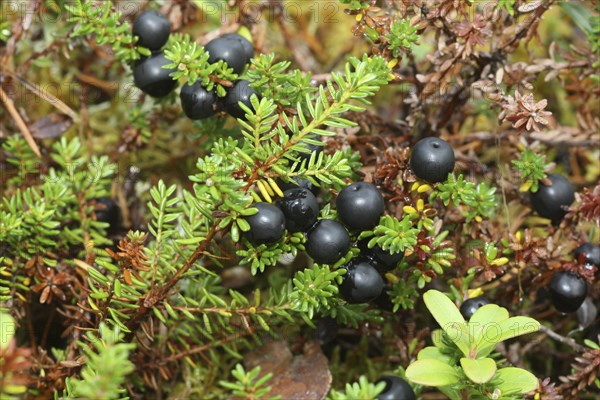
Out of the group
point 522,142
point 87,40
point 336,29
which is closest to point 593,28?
point 522,142

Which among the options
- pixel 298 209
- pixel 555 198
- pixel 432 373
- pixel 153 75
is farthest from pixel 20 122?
pixel 555 198

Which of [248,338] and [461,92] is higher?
[461,92]

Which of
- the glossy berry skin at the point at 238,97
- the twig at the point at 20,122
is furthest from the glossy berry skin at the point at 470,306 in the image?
the twig at the point at 20,122

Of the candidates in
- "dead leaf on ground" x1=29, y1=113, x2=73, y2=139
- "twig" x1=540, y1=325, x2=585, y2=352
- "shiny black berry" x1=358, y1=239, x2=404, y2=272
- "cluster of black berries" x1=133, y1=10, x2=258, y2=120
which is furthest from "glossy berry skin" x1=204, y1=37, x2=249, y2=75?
→ "twig" x1=540, y1=325, x2=585, y2=352

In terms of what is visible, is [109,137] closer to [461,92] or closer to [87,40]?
[87,40]

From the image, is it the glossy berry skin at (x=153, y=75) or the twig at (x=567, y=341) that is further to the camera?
the glossy berry skin at (x=153, y=75)

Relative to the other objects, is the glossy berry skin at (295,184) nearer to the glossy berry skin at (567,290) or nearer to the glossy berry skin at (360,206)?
the glossy berry skin at (360,206)

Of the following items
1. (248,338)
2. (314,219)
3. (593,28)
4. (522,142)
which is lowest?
(248,338)

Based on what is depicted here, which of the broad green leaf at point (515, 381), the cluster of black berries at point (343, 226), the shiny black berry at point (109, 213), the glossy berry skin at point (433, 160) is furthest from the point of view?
the shiny black berry at point (109, 213)
